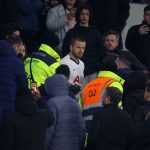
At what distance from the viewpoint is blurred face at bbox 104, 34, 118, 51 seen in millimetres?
17625

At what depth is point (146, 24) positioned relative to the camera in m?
18.7

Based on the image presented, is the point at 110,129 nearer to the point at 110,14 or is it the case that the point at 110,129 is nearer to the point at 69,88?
the point at 69,88

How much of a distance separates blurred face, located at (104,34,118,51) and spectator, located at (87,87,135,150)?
371 cm

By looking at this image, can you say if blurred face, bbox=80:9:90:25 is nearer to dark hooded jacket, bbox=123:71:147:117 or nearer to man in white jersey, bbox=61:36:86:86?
man in white jersey, bbox=61:36:86:86

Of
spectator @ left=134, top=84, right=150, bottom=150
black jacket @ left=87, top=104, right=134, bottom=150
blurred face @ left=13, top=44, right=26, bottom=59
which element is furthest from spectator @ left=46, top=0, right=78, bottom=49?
black jacket @ left=87, top=104, right=134, bottom=150

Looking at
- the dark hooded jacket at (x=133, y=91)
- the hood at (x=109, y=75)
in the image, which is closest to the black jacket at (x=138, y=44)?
the dark hooded jacket at (x=133, y=91)

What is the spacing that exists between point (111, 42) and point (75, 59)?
1319 millimetres

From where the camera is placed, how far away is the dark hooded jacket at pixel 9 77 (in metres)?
13.9

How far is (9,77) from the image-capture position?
13930 millimetres

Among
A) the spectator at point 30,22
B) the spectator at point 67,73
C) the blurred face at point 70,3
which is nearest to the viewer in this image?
the spectator at point 67,73

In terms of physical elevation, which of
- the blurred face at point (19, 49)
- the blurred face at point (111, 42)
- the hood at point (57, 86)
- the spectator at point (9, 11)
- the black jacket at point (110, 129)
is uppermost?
the spectator at point (9, 11)

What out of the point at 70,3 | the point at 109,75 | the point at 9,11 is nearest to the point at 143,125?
the point at 109,75

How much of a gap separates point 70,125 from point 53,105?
35 cm

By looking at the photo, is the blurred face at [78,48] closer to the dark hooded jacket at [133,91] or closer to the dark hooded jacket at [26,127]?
A: the dark hooded jacket at [133,91]
